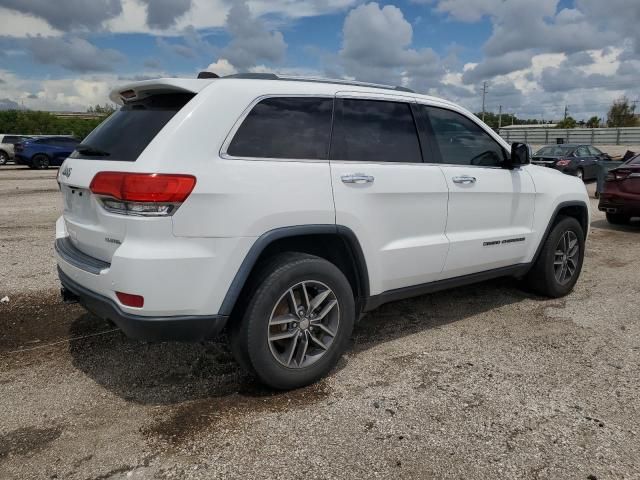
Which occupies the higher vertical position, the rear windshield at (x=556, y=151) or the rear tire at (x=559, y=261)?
the rear windshield at (x=556, y=151)

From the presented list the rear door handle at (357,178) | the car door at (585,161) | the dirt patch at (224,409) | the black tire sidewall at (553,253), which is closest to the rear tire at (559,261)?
the black tire sidewall at (553,253)

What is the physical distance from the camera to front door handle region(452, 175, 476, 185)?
13.1 feet

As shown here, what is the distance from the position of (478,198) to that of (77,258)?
2978 mm

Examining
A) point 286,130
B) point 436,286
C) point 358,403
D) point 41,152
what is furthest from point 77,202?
point 41,152

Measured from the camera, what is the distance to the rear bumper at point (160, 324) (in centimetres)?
274

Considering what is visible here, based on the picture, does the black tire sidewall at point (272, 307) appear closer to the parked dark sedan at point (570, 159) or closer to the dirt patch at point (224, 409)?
the dirt patch at point (224, 409)

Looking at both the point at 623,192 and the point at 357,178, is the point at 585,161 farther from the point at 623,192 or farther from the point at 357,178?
the point at 357,178

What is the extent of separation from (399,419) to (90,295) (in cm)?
191

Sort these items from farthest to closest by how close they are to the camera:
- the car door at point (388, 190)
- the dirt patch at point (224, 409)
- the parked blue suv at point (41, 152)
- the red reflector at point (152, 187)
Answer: the parked blue suv at point (41, 152)
the car door at point (388, 190)
the dirt patch at point (224, 409)
the red reflector at point (152, 187)

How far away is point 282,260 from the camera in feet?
10.2

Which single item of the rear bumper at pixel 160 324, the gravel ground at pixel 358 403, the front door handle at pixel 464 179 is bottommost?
the gravel ground at pixel 358 403

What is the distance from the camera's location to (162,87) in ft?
10.1

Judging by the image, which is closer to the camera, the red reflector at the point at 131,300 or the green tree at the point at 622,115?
the red reflector at the point at 131,300

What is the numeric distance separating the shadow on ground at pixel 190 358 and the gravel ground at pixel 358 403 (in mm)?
14
